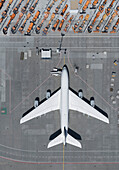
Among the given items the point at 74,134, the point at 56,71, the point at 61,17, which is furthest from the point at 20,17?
the point at 74,134

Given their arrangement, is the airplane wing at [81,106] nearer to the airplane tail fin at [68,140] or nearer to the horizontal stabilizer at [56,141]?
the airplane tail fin at [68,140]

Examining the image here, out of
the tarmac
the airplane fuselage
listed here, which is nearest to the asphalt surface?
the tarmac

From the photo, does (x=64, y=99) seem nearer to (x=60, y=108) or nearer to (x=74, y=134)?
(x=60, y=108)

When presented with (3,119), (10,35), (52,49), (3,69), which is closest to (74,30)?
(52,49)

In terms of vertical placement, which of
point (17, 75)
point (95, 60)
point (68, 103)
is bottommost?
point (68, 103)

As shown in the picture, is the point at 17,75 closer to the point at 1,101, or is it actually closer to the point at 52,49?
the point at 1,101

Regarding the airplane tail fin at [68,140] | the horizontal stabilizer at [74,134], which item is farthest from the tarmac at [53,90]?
the airplane tail fin at [68,140]

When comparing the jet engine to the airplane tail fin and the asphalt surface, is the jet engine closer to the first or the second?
the asphalt surface
